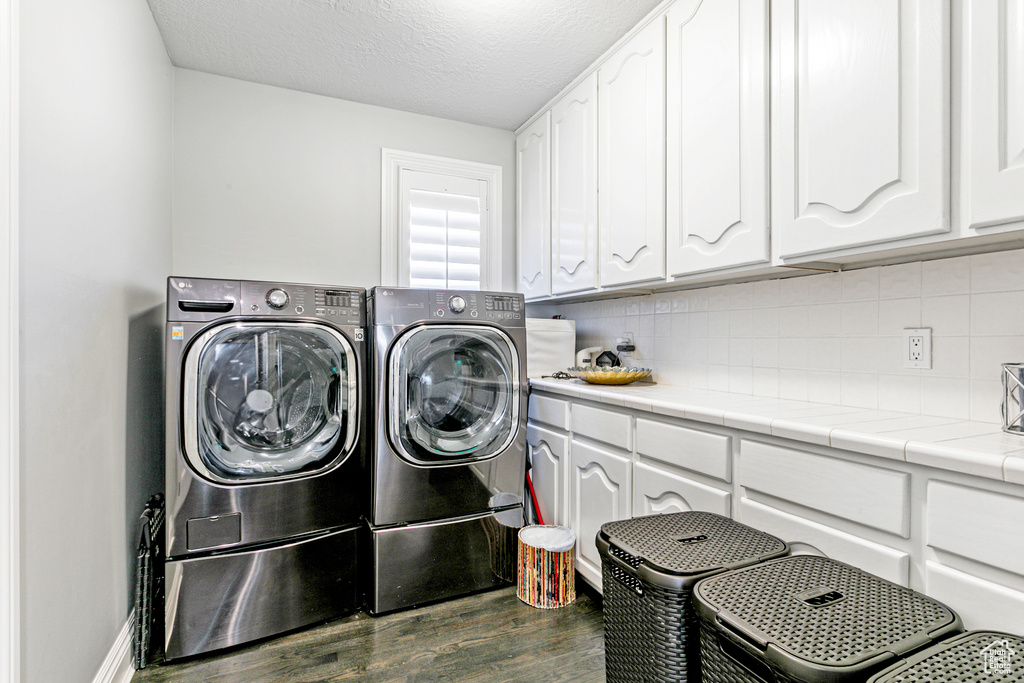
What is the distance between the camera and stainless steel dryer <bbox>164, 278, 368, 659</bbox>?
1.79 metres

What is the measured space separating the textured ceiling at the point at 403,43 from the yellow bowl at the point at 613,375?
150 cm

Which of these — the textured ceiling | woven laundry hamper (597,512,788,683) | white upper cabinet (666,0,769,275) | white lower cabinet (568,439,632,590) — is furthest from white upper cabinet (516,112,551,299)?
woven laundry hamper (597,512,788,683)

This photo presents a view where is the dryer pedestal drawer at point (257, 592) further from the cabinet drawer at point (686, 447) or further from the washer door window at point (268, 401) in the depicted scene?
the cabinet drawer at point (686, 447)

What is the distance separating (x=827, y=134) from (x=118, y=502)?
8.12ft

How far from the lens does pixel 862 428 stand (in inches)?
50.1

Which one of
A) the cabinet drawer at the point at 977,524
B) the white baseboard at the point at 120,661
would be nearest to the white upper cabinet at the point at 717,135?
the cabinet drawer at the point at 977,524

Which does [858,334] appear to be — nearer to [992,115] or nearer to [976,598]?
[992,115]

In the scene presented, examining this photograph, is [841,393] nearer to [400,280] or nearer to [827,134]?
[827,134]

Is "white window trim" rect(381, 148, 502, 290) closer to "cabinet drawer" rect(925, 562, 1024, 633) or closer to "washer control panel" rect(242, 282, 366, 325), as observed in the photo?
"washer control panel" rect(242, 282, 366, 325)

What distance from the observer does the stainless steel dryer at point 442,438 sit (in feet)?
6.84

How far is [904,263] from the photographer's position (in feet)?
5.24

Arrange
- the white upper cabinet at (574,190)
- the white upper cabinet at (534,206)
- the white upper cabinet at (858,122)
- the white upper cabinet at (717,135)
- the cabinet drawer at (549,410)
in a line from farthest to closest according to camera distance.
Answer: the white upper cabinet at (534,206) → the white upper cabinet at (574,190) → the cabinet drawer at (549,410) → the white upper cabinet at (717,135) → the white upper cabinet at (858,122)

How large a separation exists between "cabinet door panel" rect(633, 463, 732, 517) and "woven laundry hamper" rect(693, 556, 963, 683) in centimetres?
51

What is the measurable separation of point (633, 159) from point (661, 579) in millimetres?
1750
